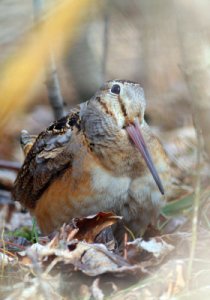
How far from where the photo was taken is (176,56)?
328 inches

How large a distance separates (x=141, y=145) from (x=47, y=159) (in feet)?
2.22

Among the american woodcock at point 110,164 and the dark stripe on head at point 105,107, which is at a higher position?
the dark stripe on head at point 105,107

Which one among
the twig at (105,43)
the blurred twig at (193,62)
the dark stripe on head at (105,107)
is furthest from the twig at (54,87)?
the blurred twig at (193,62)

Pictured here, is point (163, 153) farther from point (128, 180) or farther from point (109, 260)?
point (109, 260)

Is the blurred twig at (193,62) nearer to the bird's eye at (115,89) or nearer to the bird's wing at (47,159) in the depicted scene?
the bird's eye at (115,89)

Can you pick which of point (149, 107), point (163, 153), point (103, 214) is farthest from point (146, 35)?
point (149, 107)

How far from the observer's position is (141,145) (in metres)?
4.47

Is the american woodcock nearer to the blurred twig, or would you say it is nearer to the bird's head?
the bird's head

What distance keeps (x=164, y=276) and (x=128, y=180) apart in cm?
100

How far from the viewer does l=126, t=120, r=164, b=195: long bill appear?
4.40 metres

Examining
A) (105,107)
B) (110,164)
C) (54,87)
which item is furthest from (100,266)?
(54,87)

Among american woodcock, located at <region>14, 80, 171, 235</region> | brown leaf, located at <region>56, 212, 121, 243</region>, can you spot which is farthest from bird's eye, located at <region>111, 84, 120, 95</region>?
→ brown leaf, located at <region>56, 212, 121, 243</region>

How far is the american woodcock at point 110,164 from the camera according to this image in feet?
14.8

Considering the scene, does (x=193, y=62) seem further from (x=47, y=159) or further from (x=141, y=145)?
(x=47, y=159)
